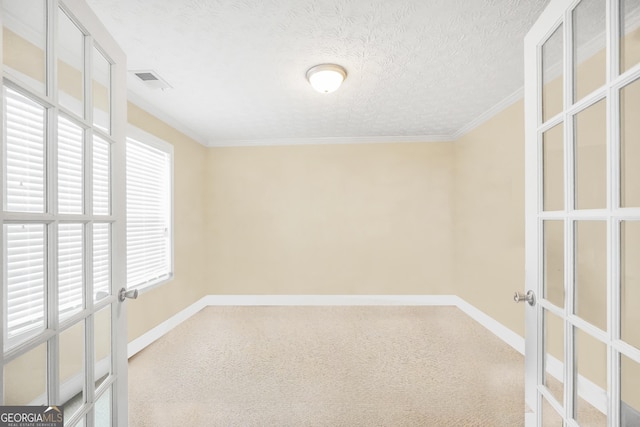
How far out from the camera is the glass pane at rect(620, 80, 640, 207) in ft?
2.46

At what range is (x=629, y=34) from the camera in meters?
0.78

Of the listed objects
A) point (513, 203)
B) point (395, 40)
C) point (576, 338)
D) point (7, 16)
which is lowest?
point (576, 338)

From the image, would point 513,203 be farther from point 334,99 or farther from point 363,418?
point 363,418

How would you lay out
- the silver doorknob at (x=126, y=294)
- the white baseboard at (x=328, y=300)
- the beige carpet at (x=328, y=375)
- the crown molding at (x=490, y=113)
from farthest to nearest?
the white baseboard at (x=328, y=300) → the crown molding at (x=490, y=113) → the beige carpet at (x=328, y=375) → the silver doorknob at (x=126, y=294)

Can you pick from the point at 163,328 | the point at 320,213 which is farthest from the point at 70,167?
Result: the point at 320,213

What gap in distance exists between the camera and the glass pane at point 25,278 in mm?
776

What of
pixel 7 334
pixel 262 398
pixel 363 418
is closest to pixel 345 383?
pixel 363 418

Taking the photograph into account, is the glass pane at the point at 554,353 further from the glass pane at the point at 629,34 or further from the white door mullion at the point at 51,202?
the white door mullion at the point at 51,202

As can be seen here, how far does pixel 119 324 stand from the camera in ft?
4.18

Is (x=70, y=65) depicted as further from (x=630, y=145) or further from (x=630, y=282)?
(x=630, y=282)

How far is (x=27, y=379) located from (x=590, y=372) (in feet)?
5.33

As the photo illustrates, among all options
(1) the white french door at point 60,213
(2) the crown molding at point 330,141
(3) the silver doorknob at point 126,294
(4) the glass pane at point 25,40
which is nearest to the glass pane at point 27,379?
(1) the white french door at point 60,213

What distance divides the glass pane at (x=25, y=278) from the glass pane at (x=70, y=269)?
6cm

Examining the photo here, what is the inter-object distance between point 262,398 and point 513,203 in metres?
2.75
